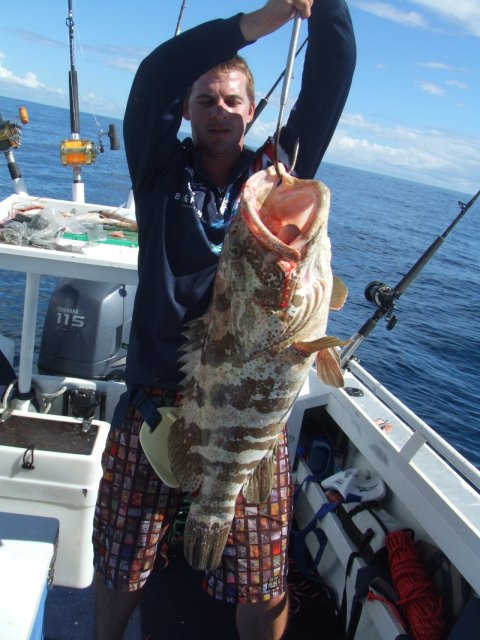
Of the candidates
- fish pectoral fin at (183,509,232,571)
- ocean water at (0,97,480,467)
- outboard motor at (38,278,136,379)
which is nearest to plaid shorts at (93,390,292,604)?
fish pectoral fin at (183,509,232,571)

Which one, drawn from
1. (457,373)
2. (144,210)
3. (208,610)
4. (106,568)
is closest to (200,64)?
(144,210)

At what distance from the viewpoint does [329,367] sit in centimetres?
225

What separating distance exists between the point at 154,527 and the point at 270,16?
2399 millimetres

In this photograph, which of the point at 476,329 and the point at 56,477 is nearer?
the point at 56,477

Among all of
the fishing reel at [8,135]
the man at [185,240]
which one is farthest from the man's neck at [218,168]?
the fishing reel at [8,135]

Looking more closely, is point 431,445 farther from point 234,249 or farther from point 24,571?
point 24,571

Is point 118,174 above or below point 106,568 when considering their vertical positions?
below

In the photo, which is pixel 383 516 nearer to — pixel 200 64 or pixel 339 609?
pixel 339 609

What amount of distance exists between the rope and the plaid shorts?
913 millimetres

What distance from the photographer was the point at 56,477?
3.22 metres

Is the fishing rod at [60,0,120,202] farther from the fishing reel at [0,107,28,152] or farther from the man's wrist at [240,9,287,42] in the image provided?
the man's wrist at [240,9,287,42]

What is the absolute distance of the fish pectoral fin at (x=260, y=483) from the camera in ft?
8.12

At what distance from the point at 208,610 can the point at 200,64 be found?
11.5 ft

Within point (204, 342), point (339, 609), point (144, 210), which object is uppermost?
point (144, 210)
